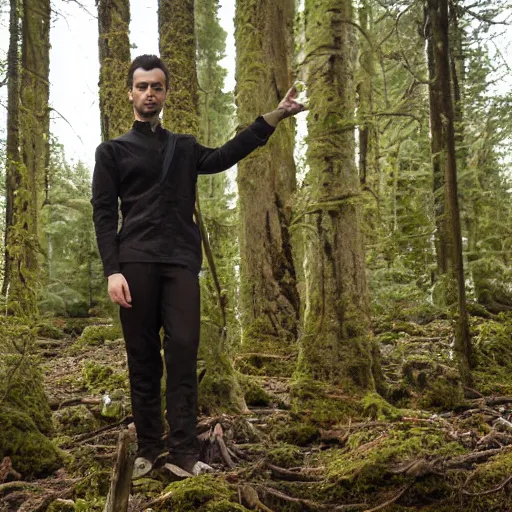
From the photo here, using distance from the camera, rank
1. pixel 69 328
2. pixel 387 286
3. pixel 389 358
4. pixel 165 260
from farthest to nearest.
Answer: pixel 69 328, pixel 387 286, pixel 389 358, pixel 165 260

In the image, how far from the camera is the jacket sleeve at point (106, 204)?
3.86 metres

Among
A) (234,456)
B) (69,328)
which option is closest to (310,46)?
(234,456)

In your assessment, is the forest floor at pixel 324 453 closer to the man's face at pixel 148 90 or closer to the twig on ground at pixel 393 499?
the twig on ground at pixel 393 499

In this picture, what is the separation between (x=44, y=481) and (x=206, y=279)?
2287 mm

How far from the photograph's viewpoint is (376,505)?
3492mm

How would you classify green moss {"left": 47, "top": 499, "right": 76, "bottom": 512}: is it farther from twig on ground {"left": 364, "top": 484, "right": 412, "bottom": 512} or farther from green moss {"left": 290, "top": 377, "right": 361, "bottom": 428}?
green moss {"left": 290, "top": 377, "right": 361, "bottom": 428}

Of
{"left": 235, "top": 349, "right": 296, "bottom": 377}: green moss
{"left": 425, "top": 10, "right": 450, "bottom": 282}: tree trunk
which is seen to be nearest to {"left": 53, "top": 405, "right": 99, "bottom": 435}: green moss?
{"left": 235, "top": 349, "right": 296, "bottom": 377}: green moss

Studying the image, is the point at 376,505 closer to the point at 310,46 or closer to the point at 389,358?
the point at 310,46

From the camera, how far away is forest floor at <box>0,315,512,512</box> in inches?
137

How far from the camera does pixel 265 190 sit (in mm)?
9727

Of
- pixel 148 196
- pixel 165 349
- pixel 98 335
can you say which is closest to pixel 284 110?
pixel 148 196

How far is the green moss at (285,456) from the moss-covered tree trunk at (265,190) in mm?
4804

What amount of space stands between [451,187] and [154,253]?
381 centimetres

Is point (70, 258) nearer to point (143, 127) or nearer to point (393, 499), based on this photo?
point (143, 127)
